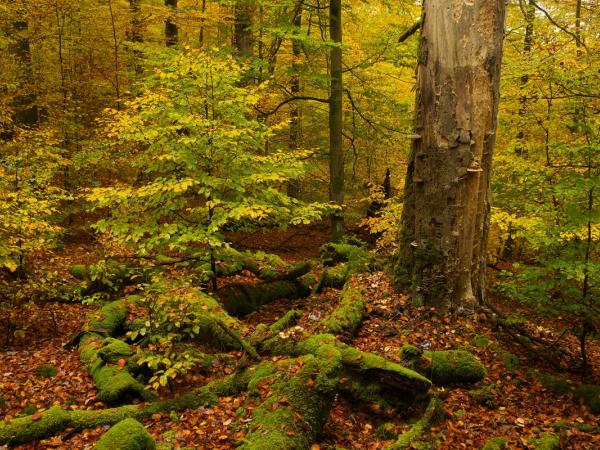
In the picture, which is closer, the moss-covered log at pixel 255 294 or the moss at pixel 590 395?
the moss at pixel 590 395

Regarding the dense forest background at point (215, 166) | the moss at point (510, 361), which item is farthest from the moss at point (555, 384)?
the dense forest background at point (215, 166)

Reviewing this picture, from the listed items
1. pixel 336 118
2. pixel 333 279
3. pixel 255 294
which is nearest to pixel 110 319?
pixel 255 294

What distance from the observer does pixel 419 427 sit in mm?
4039

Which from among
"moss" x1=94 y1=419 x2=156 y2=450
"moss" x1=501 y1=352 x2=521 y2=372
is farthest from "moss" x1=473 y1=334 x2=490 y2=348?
"moss" x1=94 y1=419 x2=156 y2=450

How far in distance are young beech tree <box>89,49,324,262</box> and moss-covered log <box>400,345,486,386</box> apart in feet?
9.19

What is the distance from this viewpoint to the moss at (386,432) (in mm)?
4141

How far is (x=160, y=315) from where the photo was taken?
498cm

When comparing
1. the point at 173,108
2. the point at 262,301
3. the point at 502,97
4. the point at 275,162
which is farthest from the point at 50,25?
the point at 502,97

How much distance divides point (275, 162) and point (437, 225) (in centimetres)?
287

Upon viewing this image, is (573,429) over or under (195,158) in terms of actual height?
under

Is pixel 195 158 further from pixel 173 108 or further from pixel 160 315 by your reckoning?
pixel 160 315

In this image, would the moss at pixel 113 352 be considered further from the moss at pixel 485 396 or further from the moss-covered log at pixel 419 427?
the moss at pixel 485 396

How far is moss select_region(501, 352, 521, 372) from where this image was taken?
5.26 metres

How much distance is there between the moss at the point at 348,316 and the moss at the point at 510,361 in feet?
6.15
